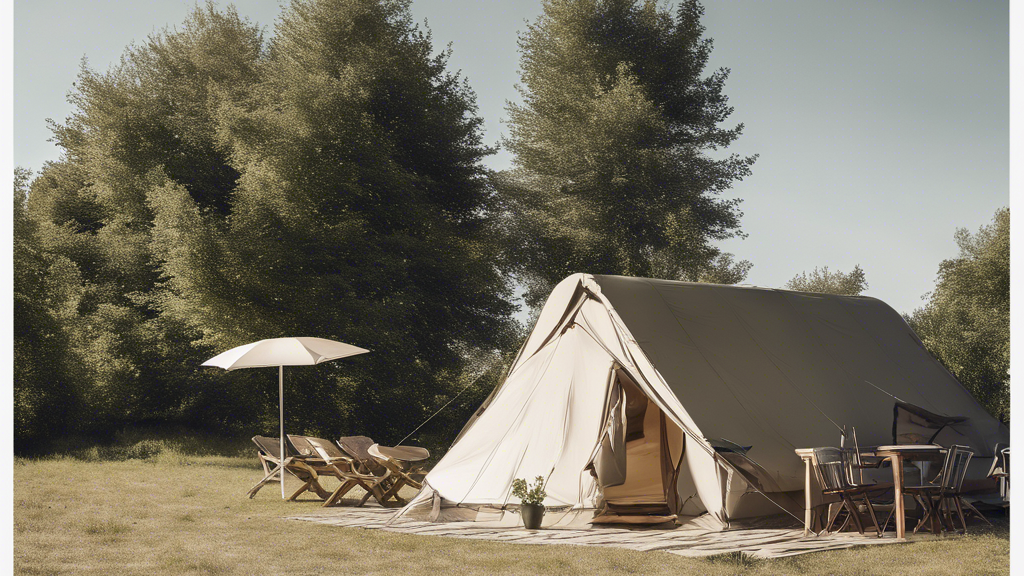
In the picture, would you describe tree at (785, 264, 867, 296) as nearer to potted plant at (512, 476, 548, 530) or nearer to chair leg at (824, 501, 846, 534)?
chair leg at (824, 501, 846, 534)

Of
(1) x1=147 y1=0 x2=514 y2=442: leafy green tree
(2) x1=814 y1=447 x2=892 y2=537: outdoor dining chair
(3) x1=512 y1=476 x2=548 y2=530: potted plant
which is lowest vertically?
(3) x1=512 y1=476 x2=548 y2=530: potted plant

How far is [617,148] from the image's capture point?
62.7 feet

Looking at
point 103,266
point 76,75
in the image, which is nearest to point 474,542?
point 103,266

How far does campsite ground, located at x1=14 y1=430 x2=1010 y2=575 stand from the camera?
16.6ft

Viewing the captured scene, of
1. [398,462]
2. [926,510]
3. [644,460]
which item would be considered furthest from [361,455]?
[926,510]

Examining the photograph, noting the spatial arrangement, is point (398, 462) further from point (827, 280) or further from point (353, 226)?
point (827, 280)

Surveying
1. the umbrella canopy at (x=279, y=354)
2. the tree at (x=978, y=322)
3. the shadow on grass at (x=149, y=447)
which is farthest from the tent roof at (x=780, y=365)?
the tree at (x=978, y=322)

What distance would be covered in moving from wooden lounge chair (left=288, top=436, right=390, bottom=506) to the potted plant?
2.30 metres

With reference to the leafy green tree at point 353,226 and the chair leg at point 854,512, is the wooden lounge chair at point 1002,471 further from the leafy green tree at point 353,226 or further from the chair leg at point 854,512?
the leafy green tree at point 353,226

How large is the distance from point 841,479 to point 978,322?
705 inches

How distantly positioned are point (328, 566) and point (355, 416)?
39.9 feet

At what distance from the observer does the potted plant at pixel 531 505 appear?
6.79m

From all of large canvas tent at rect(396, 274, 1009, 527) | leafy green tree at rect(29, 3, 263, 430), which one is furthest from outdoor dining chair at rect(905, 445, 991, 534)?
leafy green tree at rect(29, 3, 263, 430)

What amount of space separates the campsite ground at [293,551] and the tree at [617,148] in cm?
1231
